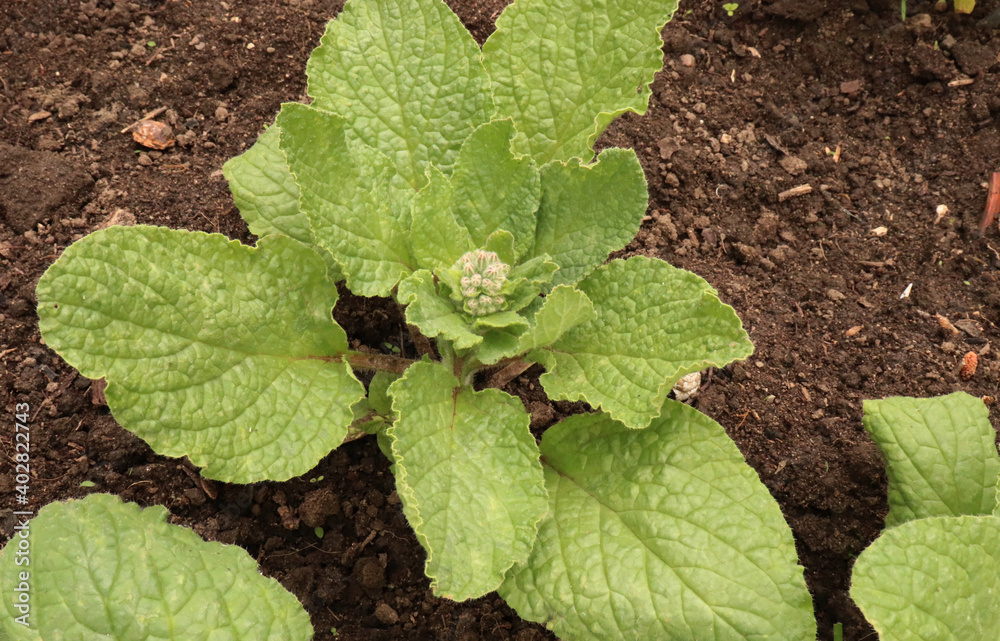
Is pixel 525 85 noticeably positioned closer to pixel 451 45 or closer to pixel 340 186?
pixel 451 45

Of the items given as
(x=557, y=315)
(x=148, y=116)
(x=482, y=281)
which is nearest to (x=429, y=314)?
(x=482, y=281)

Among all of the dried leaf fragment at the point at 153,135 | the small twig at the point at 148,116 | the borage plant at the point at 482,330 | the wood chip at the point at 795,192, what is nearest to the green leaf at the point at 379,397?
the borage plant at the point at 482,330

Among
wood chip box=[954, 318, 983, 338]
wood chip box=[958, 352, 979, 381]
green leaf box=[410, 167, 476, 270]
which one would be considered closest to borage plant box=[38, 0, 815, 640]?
green leaf box=[410, 167, 476, 270]

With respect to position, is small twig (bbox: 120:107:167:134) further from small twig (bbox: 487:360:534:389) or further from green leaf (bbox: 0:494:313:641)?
small twig (bbox: 487:360:534:389)

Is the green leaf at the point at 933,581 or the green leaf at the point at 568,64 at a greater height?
the green leaf at the point at 568,64

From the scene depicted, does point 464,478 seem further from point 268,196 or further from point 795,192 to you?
point 795,192

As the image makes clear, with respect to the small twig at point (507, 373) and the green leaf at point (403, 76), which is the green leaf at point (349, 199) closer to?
the green leaf at point (403, 76)

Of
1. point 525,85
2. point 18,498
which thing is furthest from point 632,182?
point 18,498
